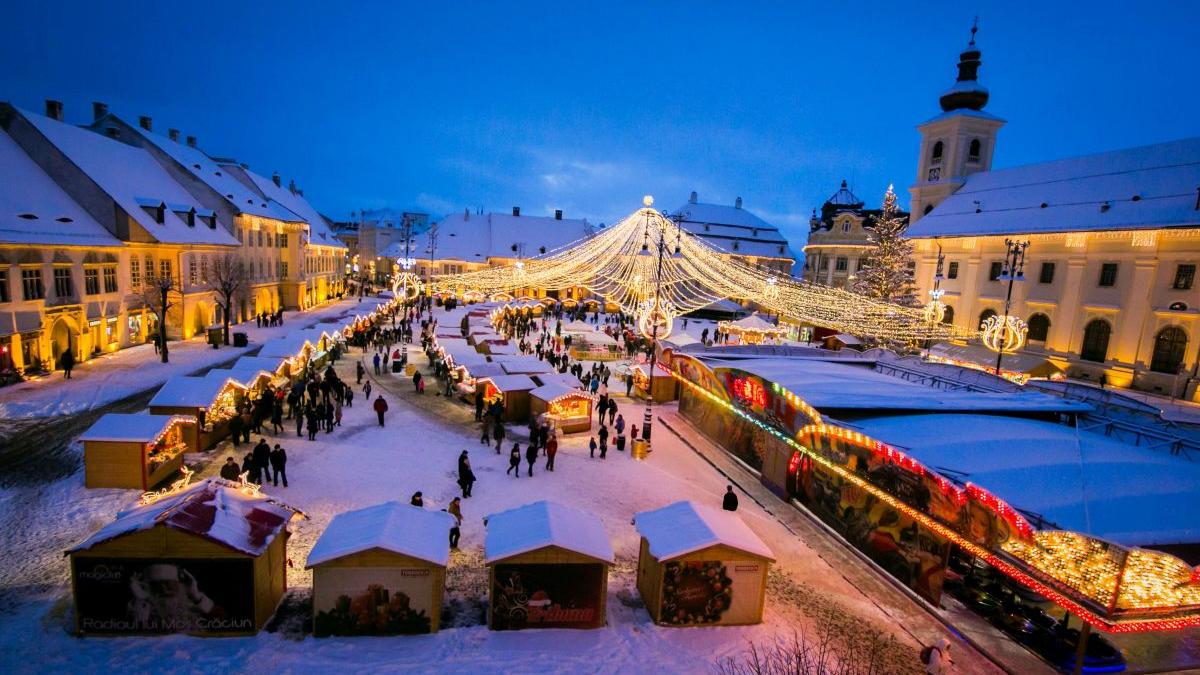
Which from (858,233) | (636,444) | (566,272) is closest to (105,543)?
(636,444)

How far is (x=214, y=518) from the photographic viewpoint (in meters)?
8.52

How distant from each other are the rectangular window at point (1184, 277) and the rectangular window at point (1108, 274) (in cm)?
248

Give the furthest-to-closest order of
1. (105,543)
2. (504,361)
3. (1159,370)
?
(1159,370) < (504,361) < (105,543)

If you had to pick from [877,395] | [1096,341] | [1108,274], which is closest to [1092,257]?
[1108,274]

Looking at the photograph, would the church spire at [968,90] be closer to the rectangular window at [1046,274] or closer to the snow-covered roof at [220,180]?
the rectangular window at [1046,274]

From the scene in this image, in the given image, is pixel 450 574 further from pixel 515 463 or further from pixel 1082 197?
pixel 1082 197

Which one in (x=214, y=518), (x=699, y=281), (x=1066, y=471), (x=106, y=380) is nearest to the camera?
(x=214, y=518)

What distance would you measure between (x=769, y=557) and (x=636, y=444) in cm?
875

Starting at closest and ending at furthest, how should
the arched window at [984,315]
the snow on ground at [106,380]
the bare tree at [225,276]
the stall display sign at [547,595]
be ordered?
the stall display sign at [547,595]
the snow on ground at [106,380]
the bare tree at [225,276]
the arched window at [984,315]

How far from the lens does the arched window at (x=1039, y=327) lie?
109 ft

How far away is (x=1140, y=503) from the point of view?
8.91m

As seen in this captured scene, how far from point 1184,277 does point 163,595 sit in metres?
39.6

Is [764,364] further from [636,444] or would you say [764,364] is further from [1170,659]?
[1170,659]

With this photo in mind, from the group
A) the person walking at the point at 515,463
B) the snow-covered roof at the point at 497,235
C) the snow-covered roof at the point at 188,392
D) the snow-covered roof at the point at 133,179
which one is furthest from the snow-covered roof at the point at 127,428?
the snow-covered roof at the point at 497,235
